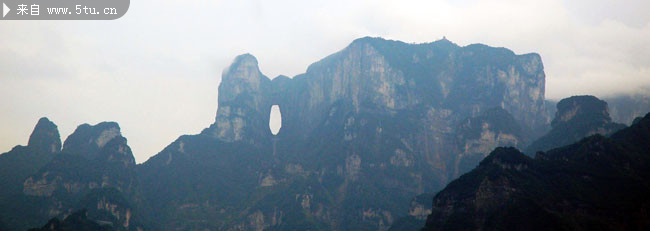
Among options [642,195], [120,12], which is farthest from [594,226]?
[120,12]

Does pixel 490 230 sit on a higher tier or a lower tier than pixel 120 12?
lower

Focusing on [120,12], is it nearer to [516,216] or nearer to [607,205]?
[516,216]

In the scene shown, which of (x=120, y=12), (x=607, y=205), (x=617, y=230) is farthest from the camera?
(x=607, y=205)

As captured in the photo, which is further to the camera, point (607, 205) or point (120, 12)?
point (607, 205)

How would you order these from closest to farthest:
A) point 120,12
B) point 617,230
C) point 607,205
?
point 120,12 → point 617,230 → point 607,205

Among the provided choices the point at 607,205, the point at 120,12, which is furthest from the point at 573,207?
the point at 120,12

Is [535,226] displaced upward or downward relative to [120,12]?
downward

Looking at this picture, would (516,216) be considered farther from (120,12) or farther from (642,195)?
(120,12)

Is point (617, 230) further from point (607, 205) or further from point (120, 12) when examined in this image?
point (120, 12)

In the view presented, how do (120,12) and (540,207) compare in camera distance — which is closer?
(120,12)
